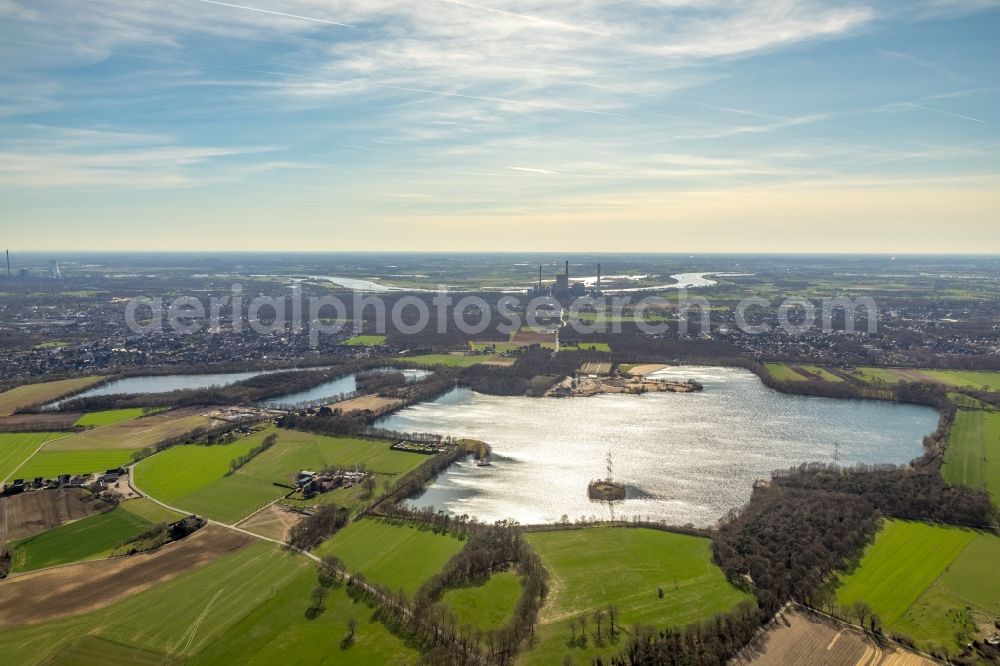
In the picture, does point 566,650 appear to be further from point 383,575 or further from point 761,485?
point 761,485

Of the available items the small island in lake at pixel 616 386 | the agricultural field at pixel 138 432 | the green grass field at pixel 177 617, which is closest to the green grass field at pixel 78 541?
the green grass field at pixel 177 617

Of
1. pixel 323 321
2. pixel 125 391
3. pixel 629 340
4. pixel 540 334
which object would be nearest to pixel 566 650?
pixel 125 391

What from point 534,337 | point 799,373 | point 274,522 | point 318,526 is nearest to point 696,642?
point 318,526

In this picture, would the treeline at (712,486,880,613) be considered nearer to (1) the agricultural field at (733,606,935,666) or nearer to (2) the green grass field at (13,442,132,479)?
(1) the agricultural field at (733,606,935,666)

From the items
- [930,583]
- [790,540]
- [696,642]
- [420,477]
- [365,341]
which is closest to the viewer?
[696,642]

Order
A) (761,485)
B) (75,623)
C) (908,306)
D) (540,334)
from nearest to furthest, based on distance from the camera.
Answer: (75,623) < (761,485) < (540,334) < (908,306)

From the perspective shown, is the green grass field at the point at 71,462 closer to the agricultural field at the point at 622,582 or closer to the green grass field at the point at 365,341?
the agricultural field at the point at 622,582

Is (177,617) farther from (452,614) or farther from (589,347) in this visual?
(589,347)
